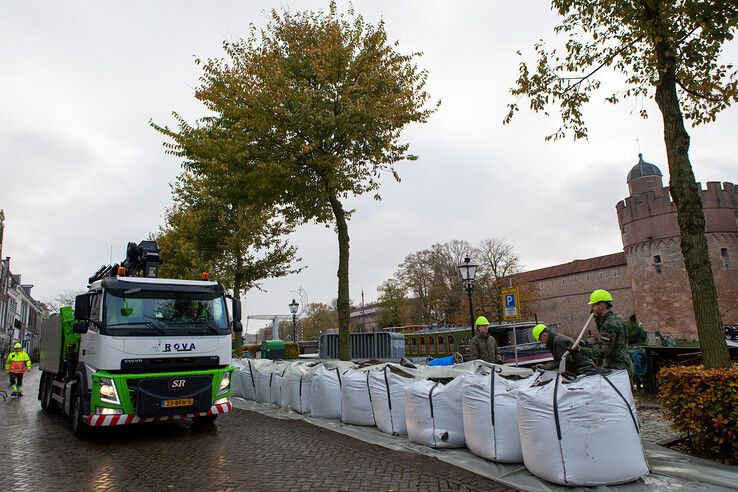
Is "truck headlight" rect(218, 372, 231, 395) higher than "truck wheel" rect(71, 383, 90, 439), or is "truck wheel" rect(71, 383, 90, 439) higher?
"truck headlight" rect(218, 372, 231, 395)

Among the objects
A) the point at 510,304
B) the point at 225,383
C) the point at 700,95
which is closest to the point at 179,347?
the point at 225,383

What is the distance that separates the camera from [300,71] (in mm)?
12367

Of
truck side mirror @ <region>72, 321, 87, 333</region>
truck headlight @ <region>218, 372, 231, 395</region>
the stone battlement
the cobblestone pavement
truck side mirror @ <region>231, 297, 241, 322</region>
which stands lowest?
the cobblestone pavement

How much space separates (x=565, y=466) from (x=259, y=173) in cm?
922

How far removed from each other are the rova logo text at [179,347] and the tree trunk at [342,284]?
4404 millimetres

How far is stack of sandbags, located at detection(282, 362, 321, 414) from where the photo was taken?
1042 centimetres

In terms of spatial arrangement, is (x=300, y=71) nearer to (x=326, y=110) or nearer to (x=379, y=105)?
(x=326, y=110)

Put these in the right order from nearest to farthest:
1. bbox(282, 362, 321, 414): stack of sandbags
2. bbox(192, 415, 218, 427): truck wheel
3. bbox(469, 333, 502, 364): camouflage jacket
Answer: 1. bbox(192, 415, 218, 427): truck wheel
2. bbox(469, 333, 502, 364): camouflage jacket
3. bbox(282, 362, 321, 414): stack of sandbags

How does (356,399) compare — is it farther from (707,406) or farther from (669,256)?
(669,256)

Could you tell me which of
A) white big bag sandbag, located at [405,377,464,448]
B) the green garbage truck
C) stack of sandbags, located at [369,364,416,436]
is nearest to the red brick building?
stack of sandbags, located at [369,364,416,436]

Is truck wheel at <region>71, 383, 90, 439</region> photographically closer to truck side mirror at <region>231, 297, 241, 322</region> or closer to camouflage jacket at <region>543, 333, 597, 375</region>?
truck side mirror at <region>231, 297, 241, 322</region>

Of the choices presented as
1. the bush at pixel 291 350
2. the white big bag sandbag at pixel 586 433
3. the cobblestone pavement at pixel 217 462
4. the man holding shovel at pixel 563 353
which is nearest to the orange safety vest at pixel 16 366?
the cobblestone pavement at pixel 217 462

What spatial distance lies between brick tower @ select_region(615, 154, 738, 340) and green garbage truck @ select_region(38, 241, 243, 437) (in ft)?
183

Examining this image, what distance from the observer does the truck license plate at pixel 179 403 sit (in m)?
8.12
